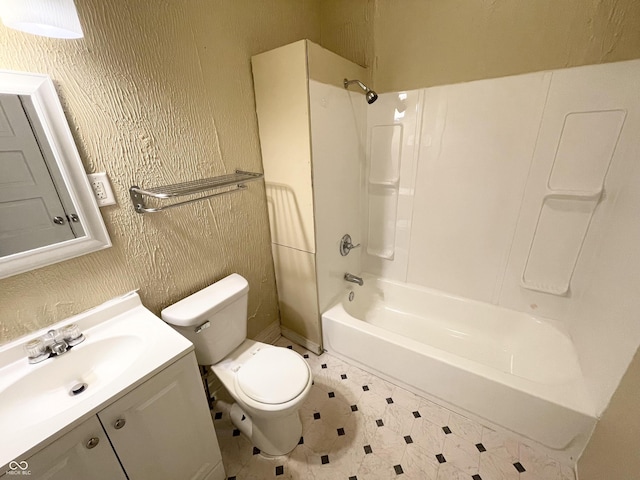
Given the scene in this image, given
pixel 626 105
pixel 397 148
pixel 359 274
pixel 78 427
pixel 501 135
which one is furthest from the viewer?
pixel 359 274

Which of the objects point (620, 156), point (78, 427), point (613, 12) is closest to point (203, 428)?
point (78, 427)

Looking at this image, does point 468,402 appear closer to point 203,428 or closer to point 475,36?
point 203,428

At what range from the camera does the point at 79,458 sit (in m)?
0.71

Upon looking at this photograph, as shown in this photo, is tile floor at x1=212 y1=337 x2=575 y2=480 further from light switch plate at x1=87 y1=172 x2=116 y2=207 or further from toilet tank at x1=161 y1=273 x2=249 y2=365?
light switch plate at x1=87 y1=172 x2=116 y2=207

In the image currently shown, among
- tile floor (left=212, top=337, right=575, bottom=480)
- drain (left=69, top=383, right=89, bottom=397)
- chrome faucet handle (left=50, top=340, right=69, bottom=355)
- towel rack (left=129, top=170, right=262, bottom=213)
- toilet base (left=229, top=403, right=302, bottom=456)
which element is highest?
towel rack (left=129, top=170, right=262, bottom=213)

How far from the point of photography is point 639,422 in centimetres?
81

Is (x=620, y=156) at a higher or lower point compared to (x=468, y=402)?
higher

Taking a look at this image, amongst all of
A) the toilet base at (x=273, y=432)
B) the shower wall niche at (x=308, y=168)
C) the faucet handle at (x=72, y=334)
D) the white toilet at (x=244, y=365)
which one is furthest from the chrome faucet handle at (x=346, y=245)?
the faucet handle at (x=72, y=334)

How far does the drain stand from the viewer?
0.89 meters

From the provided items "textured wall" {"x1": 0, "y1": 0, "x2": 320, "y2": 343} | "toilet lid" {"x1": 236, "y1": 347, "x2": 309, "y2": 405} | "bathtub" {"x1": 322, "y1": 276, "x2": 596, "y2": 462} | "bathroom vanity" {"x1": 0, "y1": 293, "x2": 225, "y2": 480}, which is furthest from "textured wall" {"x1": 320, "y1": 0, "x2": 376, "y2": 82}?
"bathroom vanity" {"x1": 0, "y1": 293, "x2": 225, "y2": 480}

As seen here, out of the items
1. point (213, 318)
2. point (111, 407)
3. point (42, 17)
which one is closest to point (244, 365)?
point (213, 318)

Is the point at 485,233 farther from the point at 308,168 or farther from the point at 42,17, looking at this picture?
the point at 42,17

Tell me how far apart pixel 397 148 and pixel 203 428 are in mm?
1861

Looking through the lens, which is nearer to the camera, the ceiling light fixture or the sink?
the ceiling light fixture
